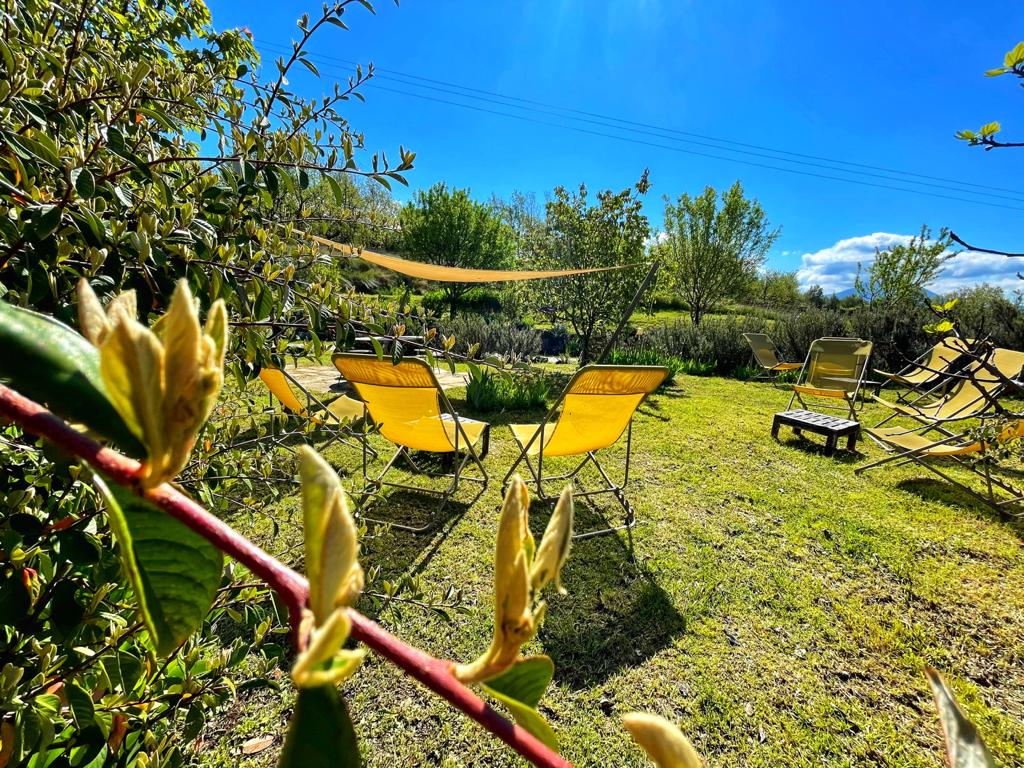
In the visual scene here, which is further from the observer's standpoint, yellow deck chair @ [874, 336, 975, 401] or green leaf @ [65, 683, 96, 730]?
yellow deck chair @ [874, 336, 975, 401]

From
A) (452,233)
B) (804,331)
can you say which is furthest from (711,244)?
(452,233)

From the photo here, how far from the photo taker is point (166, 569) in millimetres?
233

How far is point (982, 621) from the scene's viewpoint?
8.08 feet

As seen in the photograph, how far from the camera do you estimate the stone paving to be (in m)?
6.66

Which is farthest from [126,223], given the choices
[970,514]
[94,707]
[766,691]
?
[970,514]

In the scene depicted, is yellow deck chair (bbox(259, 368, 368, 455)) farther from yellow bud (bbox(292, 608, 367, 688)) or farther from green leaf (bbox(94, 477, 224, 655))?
yellow bud (bbox(292, 608, 367, 688))

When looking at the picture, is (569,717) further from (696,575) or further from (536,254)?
(536,254)

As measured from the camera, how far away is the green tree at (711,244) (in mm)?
16688

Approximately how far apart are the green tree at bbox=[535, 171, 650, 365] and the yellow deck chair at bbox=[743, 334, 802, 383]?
2732mm

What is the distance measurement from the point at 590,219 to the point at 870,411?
5916 mm

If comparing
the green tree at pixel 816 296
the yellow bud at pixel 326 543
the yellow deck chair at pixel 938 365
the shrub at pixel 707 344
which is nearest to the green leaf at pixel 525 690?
the yellow bud at pixel 326 543

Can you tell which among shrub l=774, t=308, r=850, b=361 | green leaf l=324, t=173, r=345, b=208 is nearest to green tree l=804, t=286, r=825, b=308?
shrub l=774, t=308, r=850, b=361

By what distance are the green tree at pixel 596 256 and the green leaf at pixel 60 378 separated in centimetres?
912

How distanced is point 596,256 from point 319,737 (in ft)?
33.3
